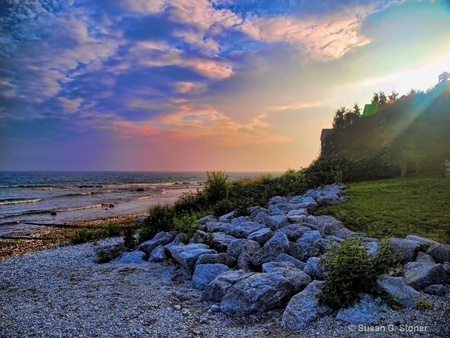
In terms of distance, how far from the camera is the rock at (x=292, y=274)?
519cm

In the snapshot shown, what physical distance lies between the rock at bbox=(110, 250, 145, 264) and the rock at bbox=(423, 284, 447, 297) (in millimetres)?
6363

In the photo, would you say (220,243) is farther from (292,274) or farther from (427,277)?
(427,277)

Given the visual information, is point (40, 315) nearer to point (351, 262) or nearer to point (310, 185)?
point (351, 262)

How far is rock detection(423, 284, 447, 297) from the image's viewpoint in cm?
454

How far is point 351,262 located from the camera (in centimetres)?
467

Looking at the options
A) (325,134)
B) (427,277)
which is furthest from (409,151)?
(325,134)

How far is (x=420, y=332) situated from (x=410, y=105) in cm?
2470

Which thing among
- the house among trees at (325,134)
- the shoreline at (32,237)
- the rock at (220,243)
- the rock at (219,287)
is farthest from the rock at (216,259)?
the house among trees at (325,134)

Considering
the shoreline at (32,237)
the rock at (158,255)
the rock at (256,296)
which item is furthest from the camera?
the shoreline at (32,237)

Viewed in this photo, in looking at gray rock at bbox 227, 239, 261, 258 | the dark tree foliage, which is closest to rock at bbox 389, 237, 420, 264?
gray rock at bbox 227, 239, 261, 258

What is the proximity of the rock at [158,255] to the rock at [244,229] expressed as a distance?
6.16 ft

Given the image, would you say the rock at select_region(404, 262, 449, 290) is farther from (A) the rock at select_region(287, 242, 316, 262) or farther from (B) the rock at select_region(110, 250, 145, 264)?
(B) the rock at select_region(110, 250, 145, 264)

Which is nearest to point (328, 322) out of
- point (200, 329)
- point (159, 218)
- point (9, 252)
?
point (200, 329)

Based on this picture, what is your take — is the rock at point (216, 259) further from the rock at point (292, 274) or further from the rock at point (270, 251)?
the rock at point (292, 274)
